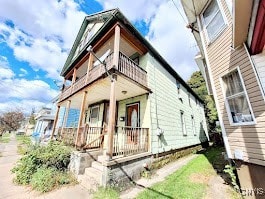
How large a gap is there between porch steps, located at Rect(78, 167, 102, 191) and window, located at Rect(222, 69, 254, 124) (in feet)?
16.8

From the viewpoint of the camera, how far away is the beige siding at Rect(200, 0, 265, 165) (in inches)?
143

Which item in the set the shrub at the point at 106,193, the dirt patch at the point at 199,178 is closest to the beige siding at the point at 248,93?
the dirt patch at the point at 199,178

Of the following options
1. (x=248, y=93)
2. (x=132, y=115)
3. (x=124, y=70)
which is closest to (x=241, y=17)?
(x=248, y=93)

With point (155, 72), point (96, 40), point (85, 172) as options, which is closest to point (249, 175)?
point (85, 172)

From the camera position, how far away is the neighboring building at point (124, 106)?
5570 millimetres

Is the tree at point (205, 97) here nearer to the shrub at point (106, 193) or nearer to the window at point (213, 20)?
the window at point (213, 20)

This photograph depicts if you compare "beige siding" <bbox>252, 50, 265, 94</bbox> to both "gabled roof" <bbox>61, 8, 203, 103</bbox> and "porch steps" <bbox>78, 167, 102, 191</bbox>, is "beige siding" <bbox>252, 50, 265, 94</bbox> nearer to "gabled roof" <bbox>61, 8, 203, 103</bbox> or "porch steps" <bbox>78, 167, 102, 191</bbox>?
"gabled roof" <bbox>61, 8, 203, 103</bbox>

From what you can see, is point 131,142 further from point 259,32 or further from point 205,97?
point 205,97

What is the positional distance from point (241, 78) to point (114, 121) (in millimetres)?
4501

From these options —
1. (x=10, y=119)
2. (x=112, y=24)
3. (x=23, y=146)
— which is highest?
(x=112, y=24)

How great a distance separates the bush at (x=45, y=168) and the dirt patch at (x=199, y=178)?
485cm

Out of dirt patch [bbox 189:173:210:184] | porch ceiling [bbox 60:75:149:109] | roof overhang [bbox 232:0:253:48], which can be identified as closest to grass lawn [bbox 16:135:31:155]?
porch ceiling [bbox 60:75:149:109]

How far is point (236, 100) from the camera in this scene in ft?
15.1

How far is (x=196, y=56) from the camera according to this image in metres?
9.74
